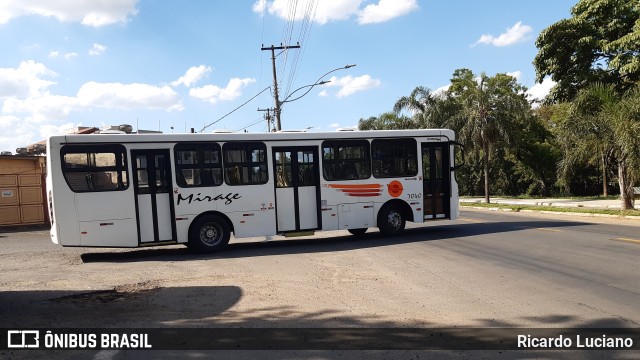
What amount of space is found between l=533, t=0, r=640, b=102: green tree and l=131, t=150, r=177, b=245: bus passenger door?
21.0 m

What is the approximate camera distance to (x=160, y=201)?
1213 cm

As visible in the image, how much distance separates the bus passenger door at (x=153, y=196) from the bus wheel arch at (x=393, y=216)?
5.73 m

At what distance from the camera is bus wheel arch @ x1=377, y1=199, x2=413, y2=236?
14.4 meters

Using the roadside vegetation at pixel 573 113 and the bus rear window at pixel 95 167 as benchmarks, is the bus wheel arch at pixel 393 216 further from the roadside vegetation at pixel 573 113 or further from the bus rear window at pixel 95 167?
the roadside vegetation at pixel 573 113

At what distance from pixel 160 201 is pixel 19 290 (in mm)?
4340

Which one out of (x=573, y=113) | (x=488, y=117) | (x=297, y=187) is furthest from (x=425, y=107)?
(x=297, y=187)

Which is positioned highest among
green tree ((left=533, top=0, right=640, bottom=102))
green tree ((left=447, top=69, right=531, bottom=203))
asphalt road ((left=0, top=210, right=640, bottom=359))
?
green tree ((left=533, top=0, right=640, bottom=102))

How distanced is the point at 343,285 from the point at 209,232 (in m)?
5.33

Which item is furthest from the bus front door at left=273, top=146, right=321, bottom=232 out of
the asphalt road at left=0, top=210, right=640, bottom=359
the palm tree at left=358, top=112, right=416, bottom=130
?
the palm tree at left=358, top=112, right=416, bottom=130

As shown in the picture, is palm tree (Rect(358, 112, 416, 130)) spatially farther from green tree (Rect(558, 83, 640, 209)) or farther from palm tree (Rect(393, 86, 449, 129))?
green tree (Rect(558, 83, 640, 209))

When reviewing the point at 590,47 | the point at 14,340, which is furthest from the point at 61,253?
the point at 590,47

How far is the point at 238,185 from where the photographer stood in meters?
12.8

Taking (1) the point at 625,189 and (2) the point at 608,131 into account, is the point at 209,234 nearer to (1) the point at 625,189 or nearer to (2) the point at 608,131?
(2) the point at 608,131

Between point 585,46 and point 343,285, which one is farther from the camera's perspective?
point 585,46
